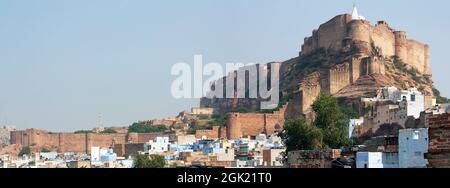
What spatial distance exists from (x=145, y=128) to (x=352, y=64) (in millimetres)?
10478

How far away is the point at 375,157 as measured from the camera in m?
4.70

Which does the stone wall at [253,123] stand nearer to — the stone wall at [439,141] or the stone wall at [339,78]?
the stone wall at [339,78]

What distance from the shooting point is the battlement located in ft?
100

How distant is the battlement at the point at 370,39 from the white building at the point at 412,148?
2500cm

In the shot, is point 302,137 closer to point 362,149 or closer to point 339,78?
point 362,149

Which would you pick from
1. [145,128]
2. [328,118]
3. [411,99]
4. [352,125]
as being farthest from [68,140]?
[328,118]

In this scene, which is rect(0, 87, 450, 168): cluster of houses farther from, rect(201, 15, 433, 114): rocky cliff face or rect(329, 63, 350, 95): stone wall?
rect(329, 63, 350, 95): stone wall

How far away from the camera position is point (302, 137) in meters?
11.9

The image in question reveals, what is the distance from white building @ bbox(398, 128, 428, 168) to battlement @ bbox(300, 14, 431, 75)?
984 inches

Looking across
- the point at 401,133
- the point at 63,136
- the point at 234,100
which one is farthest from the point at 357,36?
the point at 401,133

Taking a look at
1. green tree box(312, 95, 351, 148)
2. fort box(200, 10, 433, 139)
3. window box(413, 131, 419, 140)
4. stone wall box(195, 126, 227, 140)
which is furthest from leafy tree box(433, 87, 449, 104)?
window box(413, 131, 419, 140)

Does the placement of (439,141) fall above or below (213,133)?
above

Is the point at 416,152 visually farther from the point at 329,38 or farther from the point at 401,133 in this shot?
the point at 329,38
